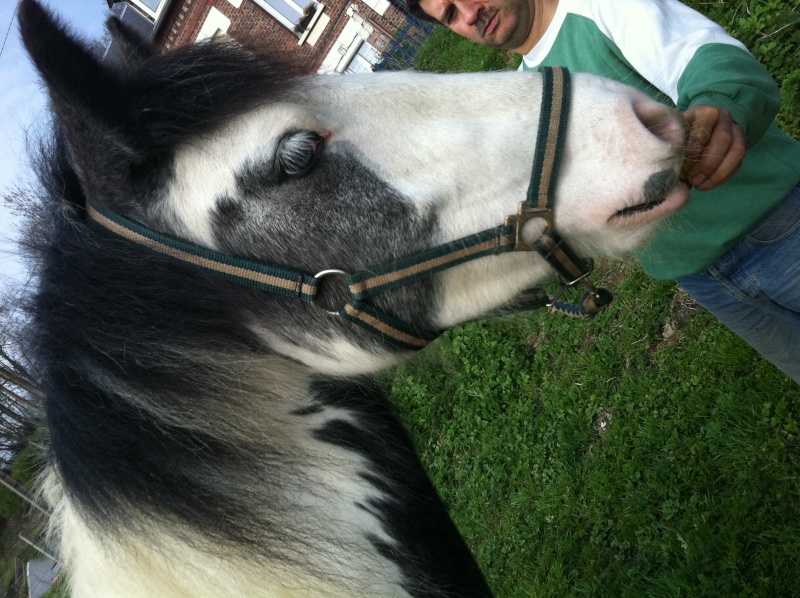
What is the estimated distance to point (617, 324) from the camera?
3982 mm

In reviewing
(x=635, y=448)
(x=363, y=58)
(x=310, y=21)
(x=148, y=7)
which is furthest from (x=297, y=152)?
(x=148, y=7)

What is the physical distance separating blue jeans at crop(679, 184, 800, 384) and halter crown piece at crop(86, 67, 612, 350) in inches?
25.0

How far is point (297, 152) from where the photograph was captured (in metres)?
1.45

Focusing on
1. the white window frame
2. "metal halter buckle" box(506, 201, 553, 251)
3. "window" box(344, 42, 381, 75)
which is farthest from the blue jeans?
the white window frame

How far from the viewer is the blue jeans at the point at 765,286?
178 centimetres

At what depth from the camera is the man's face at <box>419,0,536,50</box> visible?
2.28 meters

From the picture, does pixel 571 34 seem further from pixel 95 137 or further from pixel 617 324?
pixel 617 324

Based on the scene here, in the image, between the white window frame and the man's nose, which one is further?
the white window frame

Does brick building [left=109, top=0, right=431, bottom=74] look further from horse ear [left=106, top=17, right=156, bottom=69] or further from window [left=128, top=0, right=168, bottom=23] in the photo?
horse ear [left=106, top=17, right=156, bottom=69]

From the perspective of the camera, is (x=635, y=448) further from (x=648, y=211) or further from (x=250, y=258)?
(x=250, y=258)

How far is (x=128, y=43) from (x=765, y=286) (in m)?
2.17

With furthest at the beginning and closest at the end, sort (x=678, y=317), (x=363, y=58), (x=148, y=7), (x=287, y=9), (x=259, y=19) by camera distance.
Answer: (x=148, y=7) < (x=287, y=9) < (x=259, y=19) < (x=363, y=58) < (x=678, y=317)

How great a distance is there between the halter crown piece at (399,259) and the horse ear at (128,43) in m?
0.57

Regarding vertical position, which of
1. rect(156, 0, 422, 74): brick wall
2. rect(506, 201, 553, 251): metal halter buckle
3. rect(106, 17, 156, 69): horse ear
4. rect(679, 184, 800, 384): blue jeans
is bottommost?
rect(156, 0, 422, 74): brick wall
